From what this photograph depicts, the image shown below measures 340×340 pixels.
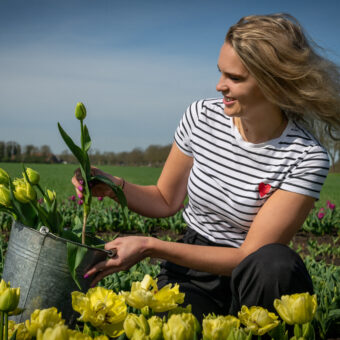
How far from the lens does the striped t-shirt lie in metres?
1.95

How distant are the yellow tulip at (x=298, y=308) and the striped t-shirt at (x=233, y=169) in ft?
3.15

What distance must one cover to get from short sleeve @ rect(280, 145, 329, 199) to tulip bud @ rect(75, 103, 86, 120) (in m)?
0.88

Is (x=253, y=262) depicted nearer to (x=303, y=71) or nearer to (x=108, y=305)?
(x=108, y=305)

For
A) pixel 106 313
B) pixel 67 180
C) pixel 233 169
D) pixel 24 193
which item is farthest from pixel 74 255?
pixel 67 180

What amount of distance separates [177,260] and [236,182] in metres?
0.55

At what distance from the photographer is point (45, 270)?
1498 millimetres

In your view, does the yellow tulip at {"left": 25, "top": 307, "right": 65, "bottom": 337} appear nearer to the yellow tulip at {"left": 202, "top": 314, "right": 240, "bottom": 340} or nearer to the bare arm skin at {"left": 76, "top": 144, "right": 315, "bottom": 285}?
the yellow tulip at {"left": 202, "top": 314, "right": 240, "bottom": 340}

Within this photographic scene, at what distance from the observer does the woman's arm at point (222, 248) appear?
1.51 m

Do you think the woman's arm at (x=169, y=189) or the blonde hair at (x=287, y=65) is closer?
the blonde hair at (x=287, y=65)

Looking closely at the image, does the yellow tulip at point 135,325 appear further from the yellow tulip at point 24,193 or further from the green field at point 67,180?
the green field at point 67,180

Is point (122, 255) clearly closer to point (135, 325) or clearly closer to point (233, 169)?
point (135, 325)

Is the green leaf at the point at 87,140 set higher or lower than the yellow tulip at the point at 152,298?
higher

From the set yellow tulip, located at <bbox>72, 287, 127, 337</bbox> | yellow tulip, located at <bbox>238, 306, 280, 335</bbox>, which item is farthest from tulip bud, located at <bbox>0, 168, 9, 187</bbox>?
yellow tulip, located at <bbox>238, 306, 280, 335</bbox>

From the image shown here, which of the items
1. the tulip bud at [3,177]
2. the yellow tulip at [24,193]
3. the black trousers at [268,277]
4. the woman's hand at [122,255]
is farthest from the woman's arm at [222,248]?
the tulip bud at [3,177]
